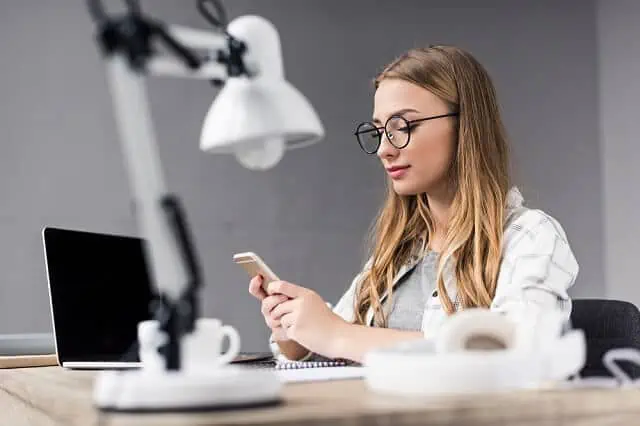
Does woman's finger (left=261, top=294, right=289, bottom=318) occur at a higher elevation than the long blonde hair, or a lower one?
lower

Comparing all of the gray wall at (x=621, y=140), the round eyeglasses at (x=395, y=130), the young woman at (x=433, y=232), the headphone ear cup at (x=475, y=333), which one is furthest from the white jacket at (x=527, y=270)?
the gray wall at (x=621, y=140)

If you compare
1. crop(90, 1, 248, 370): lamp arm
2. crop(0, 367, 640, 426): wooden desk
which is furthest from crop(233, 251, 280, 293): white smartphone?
crop(90, 1, 248, 370): lamp arm

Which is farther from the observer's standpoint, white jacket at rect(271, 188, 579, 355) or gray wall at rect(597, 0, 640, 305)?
gray wall at rect(597, 0, 640, 305)

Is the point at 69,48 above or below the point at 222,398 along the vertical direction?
above

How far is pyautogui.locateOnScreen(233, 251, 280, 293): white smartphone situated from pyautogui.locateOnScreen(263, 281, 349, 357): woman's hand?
40mm

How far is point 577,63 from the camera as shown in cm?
371

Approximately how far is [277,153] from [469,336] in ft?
0.95

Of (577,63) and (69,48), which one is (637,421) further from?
(577,63)

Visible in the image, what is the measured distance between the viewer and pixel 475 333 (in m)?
1.04

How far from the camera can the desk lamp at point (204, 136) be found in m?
0.84

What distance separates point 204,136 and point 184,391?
306mm

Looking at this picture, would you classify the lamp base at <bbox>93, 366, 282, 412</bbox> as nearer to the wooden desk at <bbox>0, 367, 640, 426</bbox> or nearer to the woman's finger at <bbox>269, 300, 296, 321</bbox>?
the wooden desk at <bbox>0, 367, 640, 426</bbox>

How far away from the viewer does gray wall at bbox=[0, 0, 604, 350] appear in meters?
2.94

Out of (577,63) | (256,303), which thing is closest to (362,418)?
(256,303)
